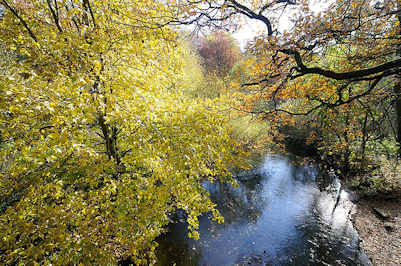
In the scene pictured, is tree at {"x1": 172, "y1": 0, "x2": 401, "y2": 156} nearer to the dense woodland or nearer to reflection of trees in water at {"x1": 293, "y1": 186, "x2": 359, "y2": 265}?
the dense woodland

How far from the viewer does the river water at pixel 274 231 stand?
6.77m

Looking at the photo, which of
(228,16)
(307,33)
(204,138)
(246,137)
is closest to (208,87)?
(246,137)

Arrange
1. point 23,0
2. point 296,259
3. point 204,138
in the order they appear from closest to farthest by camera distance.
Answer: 1. point 204,138
2. point 23,0
3. point 296,259

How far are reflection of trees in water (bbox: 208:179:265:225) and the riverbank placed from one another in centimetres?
427

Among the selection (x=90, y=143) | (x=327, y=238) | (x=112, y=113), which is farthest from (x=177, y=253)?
(x=112, y=113)

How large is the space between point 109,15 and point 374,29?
6.62 m

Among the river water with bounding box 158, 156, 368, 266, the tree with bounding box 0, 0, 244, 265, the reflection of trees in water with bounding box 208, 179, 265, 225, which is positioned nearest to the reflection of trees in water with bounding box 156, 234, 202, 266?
the river water with bounding box 158, 156, 368, 266

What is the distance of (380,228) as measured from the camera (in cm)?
742

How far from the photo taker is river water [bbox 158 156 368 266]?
6.77 metres

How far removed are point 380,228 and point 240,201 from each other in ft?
20.0

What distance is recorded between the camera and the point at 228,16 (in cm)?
527

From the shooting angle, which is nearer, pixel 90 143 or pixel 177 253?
pixel 90 143

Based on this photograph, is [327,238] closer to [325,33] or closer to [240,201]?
[240,201]

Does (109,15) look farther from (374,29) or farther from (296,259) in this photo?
(296,259)
